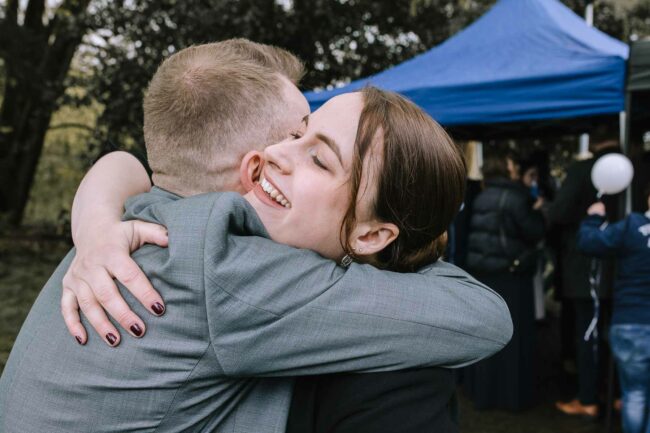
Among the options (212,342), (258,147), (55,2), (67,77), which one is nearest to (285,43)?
(67,77)

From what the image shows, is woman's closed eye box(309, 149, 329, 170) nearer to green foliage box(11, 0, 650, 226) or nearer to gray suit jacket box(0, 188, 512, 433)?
gray suit jacket box(0, 188, 512, 433)

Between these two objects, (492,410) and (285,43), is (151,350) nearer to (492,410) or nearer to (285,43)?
(492,410)

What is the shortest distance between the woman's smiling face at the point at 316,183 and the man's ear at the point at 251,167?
13cm

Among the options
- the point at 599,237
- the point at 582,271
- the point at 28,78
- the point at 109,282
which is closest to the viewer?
the point at 109,282

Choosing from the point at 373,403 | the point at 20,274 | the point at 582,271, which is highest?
the point at 373,403

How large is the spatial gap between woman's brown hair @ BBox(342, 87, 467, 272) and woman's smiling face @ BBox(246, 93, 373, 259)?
0.02 metres

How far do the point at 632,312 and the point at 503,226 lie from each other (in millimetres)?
1215

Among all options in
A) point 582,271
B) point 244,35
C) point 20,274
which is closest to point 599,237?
point 582,271

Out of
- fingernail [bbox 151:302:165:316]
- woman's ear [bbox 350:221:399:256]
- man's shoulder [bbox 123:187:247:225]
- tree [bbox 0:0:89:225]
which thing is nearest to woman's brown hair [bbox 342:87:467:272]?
woman's ear [bbox 350:221:399:256]

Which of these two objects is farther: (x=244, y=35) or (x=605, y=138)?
(x=244, y=35)

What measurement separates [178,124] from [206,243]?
46cm

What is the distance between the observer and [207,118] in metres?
1.31

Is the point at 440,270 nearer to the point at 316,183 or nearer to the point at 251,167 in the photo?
the point at 316,183

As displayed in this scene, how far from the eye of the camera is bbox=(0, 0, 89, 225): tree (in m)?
8.33
